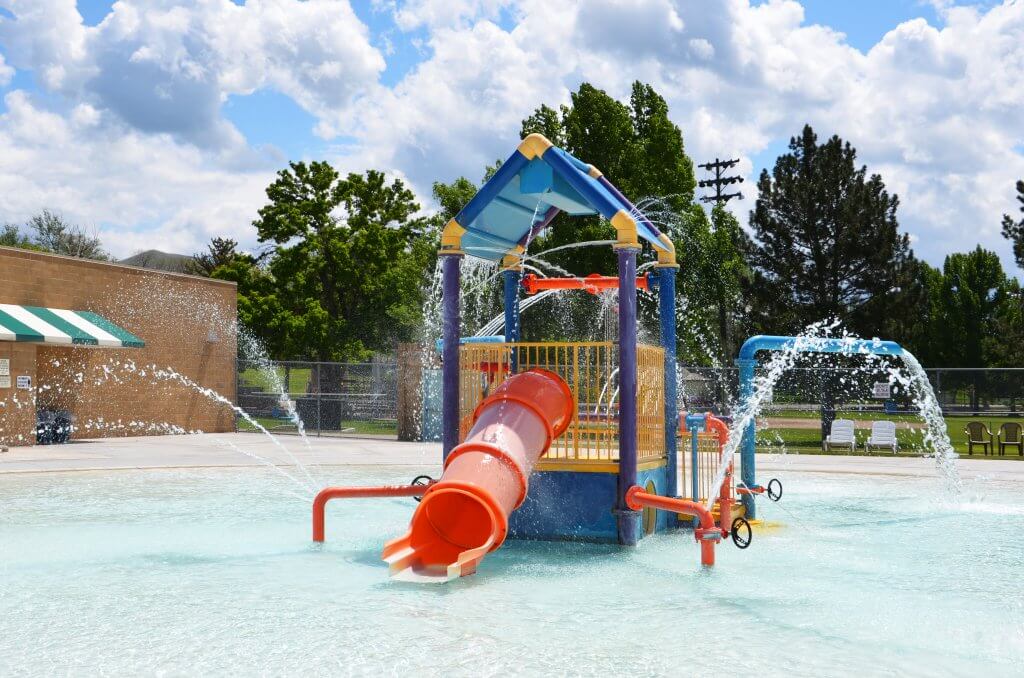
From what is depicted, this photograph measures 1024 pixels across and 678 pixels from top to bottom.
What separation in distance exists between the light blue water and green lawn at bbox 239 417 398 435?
56.3ft

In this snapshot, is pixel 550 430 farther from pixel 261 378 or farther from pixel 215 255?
pixel 215 255

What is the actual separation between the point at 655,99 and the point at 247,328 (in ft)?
67.5

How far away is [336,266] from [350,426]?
1395cm

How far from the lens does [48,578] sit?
7906 millimetres

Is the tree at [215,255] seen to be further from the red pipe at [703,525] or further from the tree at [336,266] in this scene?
the red pipe at [703,525]

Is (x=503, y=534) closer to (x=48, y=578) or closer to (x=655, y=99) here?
(x=48, y=578)

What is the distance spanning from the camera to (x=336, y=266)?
44000 mm

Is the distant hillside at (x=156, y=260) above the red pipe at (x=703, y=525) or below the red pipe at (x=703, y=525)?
above

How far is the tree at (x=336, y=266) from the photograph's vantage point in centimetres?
4378

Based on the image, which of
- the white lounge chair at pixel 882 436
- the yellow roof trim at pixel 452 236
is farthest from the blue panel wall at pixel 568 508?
the white lounge chair at pixel 882 436

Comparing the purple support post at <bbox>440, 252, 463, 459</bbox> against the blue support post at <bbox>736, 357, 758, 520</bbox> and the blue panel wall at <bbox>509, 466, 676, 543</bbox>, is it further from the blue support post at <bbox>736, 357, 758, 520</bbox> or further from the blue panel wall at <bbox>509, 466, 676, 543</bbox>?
the blue support post at <bbox>736, 357, 758, 520</bbox>

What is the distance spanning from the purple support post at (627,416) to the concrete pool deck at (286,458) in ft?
30.9

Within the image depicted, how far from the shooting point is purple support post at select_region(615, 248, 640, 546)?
916cm

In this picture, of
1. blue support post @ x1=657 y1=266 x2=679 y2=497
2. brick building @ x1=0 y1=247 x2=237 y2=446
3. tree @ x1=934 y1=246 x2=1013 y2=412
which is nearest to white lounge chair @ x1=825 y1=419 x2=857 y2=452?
blue support post @ x1=657 y1=266 x2=679 y2=497
